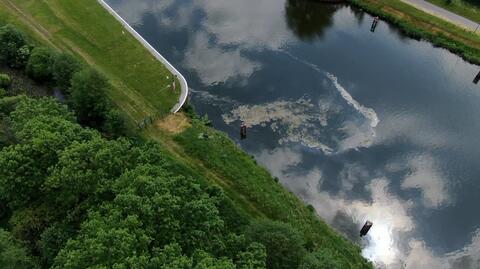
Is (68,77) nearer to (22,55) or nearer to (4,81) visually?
(4,81)

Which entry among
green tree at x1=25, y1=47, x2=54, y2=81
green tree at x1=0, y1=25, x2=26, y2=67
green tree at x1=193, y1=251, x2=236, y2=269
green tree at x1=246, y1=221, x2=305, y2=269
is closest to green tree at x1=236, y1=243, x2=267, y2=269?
green tree at x1=193, y1=251, x2=236, y2=269

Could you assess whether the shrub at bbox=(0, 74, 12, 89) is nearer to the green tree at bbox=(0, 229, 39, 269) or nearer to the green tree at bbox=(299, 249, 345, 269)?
the green tree at bbox=(0, 229, 39, 269)

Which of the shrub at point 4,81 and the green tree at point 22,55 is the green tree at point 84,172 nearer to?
the shrub at point 4,81

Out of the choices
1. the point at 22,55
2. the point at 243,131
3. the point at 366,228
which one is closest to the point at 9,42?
the point at 22,55

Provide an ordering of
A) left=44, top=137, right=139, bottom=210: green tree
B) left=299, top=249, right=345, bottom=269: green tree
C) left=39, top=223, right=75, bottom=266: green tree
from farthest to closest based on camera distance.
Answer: left=299, top=249, right=345, bottom=269: green tree → left=44, top=137, right=139, bottom=210: green tree → left=39, top=223, right=75, bottom=266: green tree

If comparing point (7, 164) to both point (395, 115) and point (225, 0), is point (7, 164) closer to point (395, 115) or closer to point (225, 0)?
point (395, 115)
